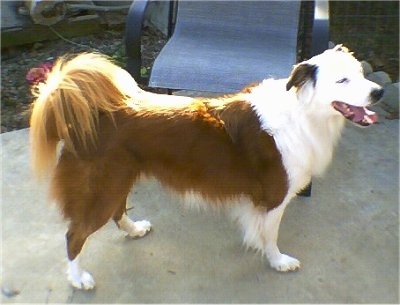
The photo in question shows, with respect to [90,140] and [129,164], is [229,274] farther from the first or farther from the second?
[90,140]

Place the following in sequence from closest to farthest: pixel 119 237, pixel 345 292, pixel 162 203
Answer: pixel 345 292, pixel 119 237, pixel 162 203

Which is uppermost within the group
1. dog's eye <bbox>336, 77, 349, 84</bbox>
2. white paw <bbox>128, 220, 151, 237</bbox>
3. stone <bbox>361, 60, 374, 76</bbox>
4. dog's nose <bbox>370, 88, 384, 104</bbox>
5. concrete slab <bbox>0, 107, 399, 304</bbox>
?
dog's eye <bbox>336, 77, 349, 84</bbox>

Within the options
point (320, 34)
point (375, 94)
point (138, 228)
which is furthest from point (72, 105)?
point (320, 34)

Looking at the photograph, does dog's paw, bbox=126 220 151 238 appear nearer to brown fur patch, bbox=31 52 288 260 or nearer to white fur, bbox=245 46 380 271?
brown fur patch, bbox=31 52 288 260

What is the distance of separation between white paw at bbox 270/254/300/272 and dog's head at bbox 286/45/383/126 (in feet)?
A: 2.20

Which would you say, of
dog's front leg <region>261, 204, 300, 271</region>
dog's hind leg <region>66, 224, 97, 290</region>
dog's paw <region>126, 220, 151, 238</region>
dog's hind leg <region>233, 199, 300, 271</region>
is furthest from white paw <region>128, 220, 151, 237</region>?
dog's front leg <region>261, 204, 300, 271</region>

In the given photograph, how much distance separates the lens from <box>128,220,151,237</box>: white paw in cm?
247

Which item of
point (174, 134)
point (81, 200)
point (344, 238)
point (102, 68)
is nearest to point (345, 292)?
point (344, 238)

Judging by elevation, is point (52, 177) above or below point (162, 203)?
above

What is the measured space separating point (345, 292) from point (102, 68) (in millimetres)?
1247

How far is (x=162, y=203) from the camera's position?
270 centimetres

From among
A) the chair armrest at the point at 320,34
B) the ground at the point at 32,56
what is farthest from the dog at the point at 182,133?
the ground at the point at 32,56

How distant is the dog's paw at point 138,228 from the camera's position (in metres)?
2.47

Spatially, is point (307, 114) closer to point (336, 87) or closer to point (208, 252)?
point (336, 87)
